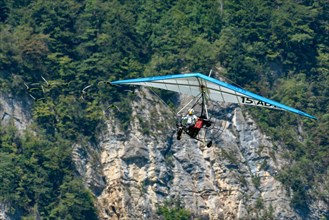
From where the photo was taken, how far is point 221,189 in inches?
3784

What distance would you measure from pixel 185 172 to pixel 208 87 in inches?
1244

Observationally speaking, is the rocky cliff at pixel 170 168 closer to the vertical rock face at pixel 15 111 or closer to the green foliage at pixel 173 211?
the vertical rock face at pixel 15 111

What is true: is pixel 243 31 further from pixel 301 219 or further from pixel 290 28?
pixel 301 219

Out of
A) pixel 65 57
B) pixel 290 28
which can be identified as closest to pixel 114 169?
pixel 65 57

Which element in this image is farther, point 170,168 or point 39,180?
point 170,168

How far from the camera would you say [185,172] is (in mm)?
96625

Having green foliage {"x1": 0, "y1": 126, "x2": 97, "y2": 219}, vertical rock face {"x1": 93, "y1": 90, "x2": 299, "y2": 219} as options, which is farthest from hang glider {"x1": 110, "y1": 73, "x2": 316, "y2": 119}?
vertical rock face {"x1": 93, "y1": 90, "x2": 299, "y2": 219}

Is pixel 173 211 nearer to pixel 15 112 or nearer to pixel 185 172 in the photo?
pixel 185 172

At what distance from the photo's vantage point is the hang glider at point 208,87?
64.4 m

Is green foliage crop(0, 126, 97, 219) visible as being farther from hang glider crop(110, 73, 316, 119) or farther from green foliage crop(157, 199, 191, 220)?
hang glider crop(110, 73, 316, 119)

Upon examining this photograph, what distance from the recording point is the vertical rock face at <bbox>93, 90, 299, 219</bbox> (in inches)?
3740

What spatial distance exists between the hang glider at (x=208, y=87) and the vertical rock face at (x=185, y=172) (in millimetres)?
28069

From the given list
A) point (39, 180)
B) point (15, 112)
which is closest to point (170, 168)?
point (39, 180)

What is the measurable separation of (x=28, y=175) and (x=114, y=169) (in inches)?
220
